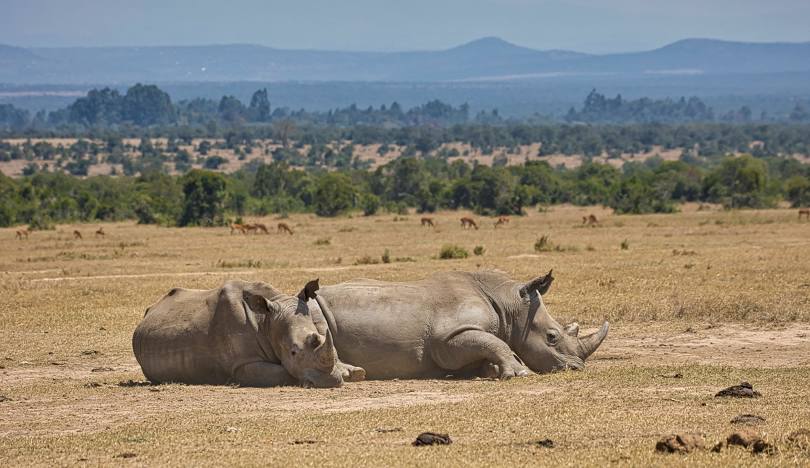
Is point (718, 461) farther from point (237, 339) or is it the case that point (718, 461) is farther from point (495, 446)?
point (237, 339)

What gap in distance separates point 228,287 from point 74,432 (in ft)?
11.0

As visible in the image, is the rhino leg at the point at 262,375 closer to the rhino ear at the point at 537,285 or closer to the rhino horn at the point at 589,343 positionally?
the rhino ear at the point at 537,285

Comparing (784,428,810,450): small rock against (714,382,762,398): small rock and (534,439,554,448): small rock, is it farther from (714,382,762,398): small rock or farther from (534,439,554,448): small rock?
(714,382,762,398): small rock

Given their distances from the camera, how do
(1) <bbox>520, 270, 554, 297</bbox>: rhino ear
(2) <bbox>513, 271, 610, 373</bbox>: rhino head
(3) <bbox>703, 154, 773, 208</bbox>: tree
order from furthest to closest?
(3) <bbox>703, 154, 773, 208</bbox>: tree → (1) <bbox>520, 270, 554, 297</bbox>: rhino ear → (2) <bbox>513, 271, 610, 373</bbox>: rhino head

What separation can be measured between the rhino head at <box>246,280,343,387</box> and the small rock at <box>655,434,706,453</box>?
4.72 meters

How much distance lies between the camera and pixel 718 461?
378 inches

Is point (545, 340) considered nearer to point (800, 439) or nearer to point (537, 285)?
point (537, 285)

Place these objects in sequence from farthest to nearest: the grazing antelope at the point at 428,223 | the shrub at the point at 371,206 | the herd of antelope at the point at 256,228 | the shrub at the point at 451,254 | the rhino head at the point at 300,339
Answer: the shrub at the point at 371,206
the grazing antelope at the point at 428,223
the herd of antelope at the point at 256,228
the shrub at the point at 451,254
the rhino head at the point at 300,339

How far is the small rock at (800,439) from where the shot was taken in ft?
32.8

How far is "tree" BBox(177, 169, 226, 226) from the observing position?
189 ft

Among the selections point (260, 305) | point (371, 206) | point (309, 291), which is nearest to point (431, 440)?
point (309, 291)

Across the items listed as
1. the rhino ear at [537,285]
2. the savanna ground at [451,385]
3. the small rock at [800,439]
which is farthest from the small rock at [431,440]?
the rhino ear at [537,285]

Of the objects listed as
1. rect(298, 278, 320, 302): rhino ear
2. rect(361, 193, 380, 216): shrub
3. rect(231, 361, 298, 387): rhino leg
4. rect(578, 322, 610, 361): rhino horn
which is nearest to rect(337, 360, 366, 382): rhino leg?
rect(231, 361, 298, 387): rhino leg

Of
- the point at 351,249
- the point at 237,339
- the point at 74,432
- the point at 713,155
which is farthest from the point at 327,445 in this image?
the point at 713,155
